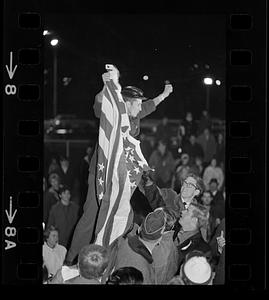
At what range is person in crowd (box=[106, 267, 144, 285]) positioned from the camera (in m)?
4.13

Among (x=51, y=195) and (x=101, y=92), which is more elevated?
(x=101, y=92)

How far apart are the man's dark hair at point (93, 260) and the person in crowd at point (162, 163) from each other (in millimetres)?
383

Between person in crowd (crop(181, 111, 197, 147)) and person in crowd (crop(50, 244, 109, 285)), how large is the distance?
59 cm

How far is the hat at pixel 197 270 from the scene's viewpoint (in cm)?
414

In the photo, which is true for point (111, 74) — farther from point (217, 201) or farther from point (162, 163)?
point (217, 201)

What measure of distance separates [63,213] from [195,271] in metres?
0.62

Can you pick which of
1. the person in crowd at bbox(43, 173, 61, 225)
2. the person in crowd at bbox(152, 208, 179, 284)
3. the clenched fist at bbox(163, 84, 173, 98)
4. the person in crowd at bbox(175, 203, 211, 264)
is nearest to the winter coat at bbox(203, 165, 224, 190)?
the person in crowd at bbox(175, 203, 211, 264)

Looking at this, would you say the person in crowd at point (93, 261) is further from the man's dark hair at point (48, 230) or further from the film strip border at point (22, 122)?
the film strip border at point (22, 122)

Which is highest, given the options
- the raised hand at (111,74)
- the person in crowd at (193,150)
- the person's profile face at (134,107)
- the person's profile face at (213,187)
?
the raised hand at (111,74)

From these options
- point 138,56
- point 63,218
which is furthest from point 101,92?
point 63,218

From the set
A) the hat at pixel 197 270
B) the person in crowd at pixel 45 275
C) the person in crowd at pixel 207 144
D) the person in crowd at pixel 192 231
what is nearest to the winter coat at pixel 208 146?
the person in crowd at pixel 207 144

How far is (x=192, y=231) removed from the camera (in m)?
Result: 4.14

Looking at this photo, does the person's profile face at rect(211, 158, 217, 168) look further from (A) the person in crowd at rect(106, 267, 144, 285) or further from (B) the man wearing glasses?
(A) the person in crowd at rect(106, 267, 144, 285)

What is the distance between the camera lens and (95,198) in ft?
13.5
